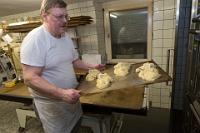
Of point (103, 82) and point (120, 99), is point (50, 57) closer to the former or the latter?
point (103, 82)

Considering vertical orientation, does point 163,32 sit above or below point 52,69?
above

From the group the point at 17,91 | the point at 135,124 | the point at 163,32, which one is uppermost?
the point at 163,32

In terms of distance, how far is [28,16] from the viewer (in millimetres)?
2965

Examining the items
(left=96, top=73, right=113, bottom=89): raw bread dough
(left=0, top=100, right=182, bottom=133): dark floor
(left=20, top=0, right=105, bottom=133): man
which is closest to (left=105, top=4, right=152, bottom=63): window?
(left=0, top=100, right=182, bottom=133): dark floor

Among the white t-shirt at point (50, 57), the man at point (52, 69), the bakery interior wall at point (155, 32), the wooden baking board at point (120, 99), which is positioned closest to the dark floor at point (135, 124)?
the bakery interior wall at point (155, 32)

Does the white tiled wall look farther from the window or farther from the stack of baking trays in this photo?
the stack of baking trays

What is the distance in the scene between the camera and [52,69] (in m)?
1.02

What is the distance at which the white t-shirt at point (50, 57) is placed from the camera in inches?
35.0

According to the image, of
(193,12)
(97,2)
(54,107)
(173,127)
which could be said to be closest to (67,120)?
(54,107)

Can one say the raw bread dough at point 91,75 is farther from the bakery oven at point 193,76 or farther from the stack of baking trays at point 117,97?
the bakery oven at point 193,76

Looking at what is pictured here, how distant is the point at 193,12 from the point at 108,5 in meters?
1.65

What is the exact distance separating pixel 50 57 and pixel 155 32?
1.70m

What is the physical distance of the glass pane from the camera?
7.88ft

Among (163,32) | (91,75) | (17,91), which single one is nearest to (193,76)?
(91,75)
